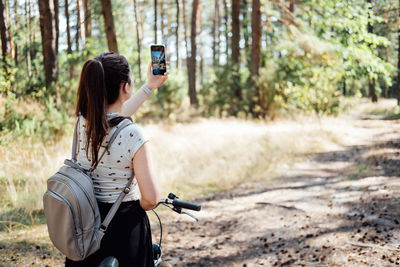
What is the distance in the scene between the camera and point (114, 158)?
186cm

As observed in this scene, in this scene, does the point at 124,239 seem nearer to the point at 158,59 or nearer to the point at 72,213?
the point at 72,213

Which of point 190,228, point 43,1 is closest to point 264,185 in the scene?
point 190,228

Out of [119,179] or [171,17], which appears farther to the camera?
[171,17]

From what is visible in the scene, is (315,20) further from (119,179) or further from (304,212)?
(119,179)

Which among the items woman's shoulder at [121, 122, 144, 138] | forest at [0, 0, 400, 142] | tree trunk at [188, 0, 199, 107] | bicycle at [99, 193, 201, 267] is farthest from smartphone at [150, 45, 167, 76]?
tree trunk at [188, 0, 199, 107]

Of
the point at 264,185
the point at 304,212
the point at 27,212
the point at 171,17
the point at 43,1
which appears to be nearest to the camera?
the point at 27,212

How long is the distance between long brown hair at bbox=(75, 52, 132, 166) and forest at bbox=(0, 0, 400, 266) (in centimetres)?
69

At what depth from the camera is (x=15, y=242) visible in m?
4.48

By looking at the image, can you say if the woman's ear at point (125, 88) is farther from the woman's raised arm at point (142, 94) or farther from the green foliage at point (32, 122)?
the green foliage at point (32, 122)

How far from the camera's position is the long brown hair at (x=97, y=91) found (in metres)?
1.80

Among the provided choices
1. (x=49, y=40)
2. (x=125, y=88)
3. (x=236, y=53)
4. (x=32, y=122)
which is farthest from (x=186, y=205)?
(x=236, y=53)

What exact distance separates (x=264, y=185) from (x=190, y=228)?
8.07ft

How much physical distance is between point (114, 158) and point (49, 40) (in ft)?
30.4

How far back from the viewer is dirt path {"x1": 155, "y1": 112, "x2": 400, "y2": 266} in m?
4.35
